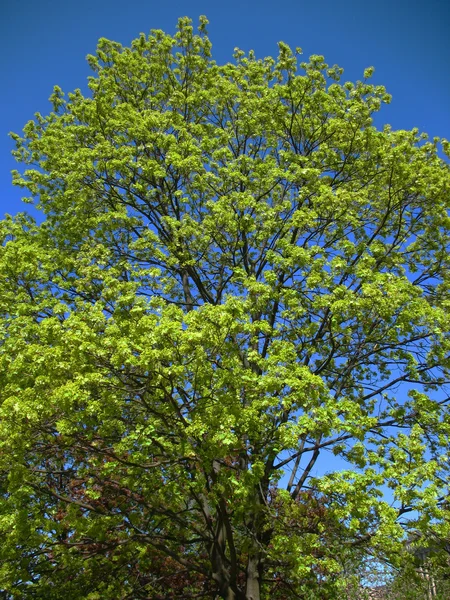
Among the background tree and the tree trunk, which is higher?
the background tree

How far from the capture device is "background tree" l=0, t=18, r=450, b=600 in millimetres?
8047

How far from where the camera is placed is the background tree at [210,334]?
8.05 m

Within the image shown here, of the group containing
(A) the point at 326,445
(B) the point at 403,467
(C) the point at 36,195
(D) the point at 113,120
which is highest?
(D) the point at 113,120

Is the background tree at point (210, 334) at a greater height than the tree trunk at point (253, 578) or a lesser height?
greater

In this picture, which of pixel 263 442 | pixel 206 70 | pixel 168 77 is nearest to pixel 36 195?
pixel 168 77

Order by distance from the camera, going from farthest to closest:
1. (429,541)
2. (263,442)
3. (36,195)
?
(36,195) < (263,442) < (429,541)

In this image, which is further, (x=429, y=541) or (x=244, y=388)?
(x=244, y=388)

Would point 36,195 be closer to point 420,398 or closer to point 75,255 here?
point 75,255

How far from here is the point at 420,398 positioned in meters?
9.35

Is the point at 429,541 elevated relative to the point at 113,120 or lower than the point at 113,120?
lower

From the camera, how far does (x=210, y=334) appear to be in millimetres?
8109

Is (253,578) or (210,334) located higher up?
(210,334)

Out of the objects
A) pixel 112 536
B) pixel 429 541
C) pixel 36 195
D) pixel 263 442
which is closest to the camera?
pixel 429 541

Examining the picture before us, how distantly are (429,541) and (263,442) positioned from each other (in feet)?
10.6
